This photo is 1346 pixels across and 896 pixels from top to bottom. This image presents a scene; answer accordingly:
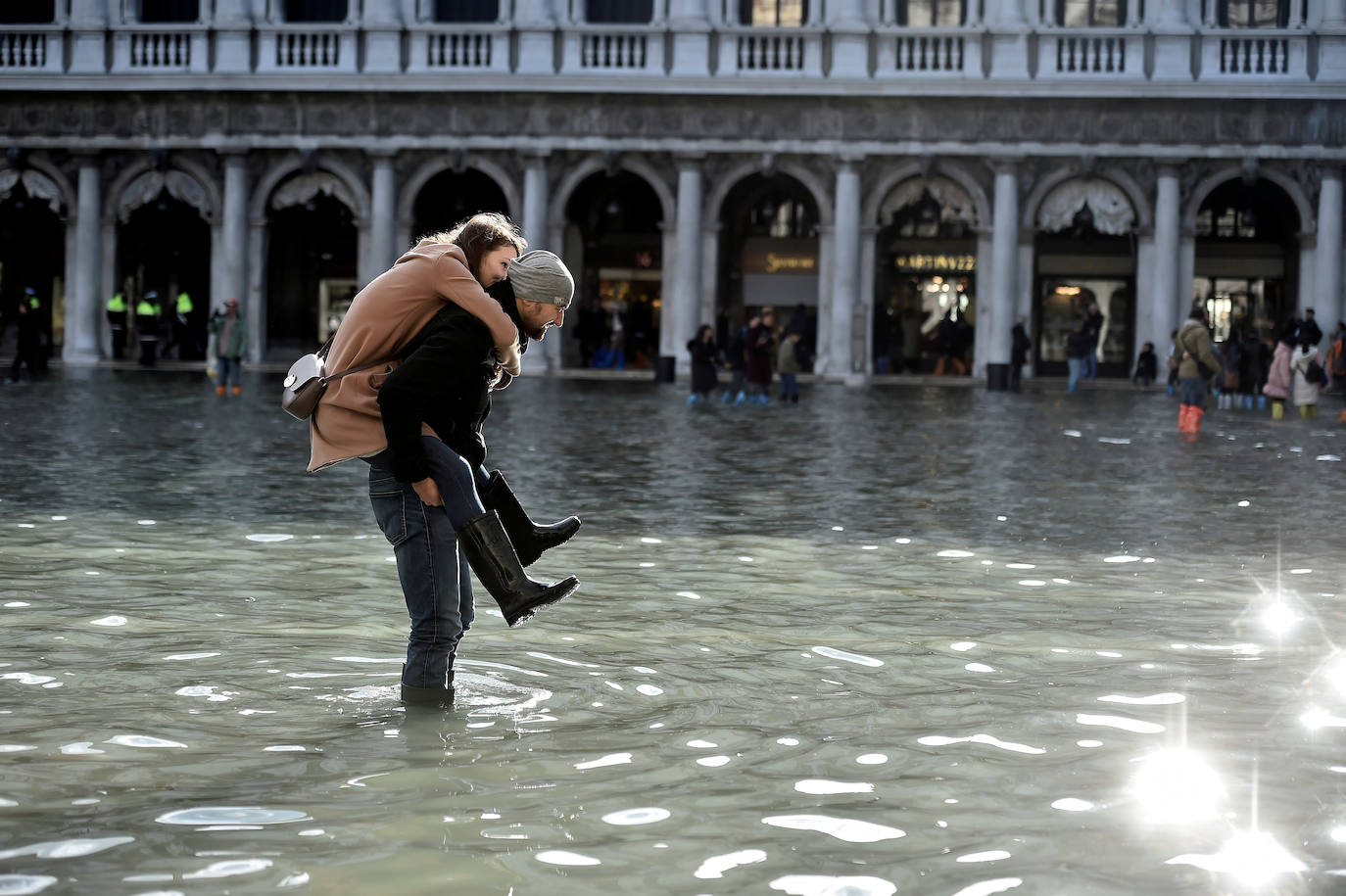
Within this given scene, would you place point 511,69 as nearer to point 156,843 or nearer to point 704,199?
point 704,199

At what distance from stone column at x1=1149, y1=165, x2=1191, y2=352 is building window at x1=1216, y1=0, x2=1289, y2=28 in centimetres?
321

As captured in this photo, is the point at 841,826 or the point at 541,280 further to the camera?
the point at 541,280

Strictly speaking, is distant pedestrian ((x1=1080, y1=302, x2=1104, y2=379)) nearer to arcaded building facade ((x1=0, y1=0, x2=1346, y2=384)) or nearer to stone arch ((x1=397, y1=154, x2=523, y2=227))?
arcaded building facade ((x1=0, y1=0, x2=1346, y2=384))

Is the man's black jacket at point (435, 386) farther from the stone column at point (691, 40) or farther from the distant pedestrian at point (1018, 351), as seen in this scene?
the stone column at point (691, 40)

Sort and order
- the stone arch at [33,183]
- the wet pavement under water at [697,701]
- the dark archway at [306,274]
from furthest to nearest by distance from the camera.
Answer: the dark archway at [306,274], the stone arch at [33,183], the wet pavement under water at [697,701]

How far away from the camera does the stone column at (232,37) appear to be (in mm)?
39844

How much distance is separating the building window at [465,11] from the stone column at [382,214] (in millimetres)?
3145

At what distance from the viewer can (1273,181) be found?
3838 centimetres

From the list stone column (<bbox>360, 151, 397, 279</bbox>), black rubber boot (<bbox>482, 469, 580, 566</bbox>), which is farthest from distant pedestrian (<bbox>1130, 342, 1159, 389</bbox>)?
black rubber boot (<bbox>482, 469, 580, 566</bbox>)

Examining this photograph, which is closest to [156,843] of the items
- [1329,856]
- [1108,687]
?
[1329,856]

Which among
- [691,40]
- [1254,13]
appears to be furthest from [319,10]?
[1254,13]

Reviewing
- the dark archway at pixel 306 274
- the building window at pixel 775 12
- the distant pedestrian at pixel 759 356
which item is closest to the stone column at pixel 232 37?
the dark archway at pixel 306 274

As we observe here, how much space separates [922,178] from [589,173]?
6.34 m

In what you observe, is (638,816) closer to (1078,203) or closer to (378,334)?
(378,334)
